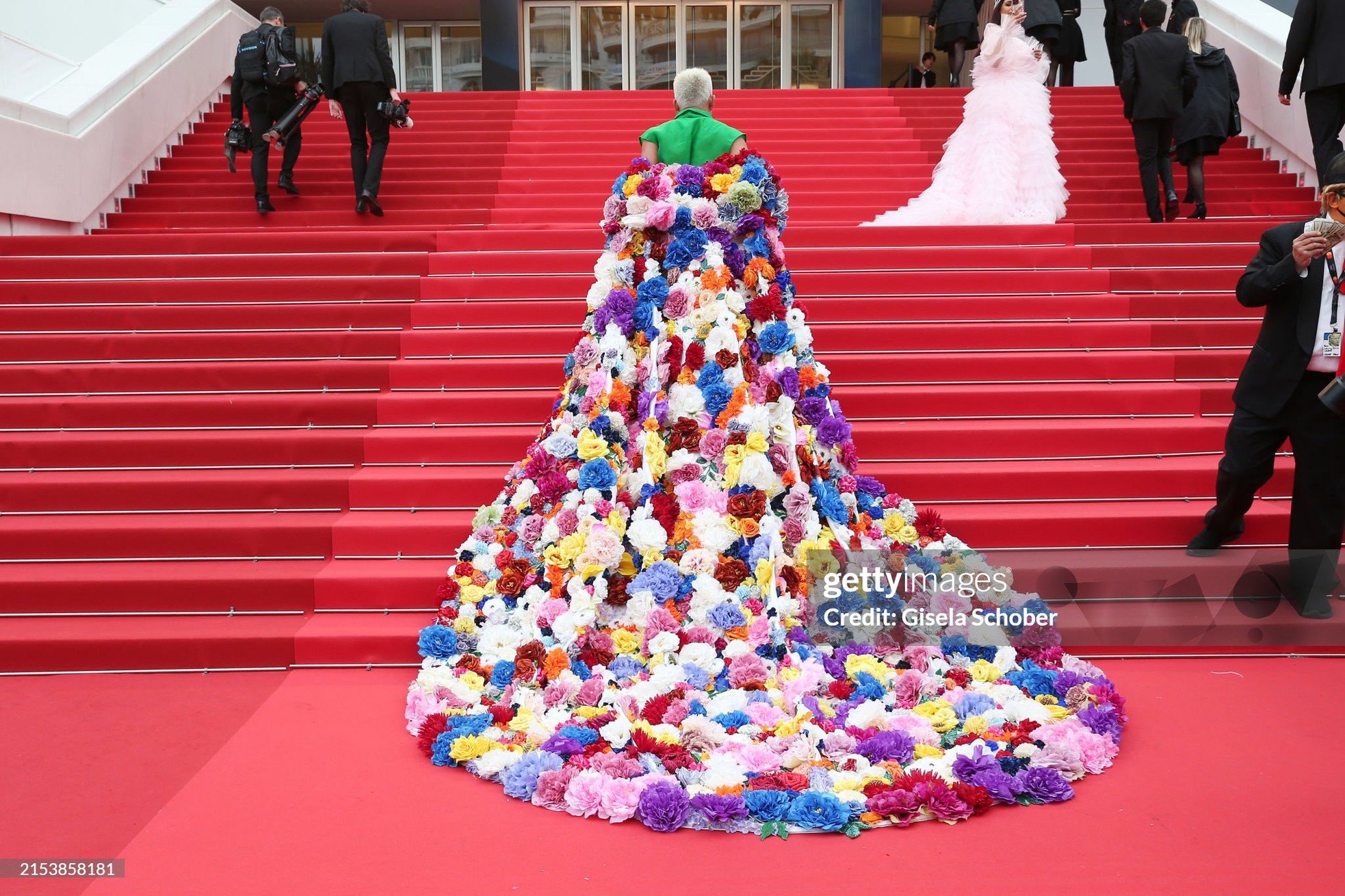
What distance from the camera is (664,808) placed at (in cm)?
291

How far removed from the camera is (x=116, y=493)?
4984mm

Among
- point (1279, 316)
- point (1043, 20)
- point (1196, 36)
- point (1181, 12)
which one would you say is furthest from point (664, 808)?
point (1043, 20)

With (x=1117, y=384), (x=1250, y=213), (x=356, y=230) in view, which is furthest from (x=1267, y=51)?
(x=356, y=230)

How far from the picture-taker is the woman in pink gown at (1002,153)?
7.28 m

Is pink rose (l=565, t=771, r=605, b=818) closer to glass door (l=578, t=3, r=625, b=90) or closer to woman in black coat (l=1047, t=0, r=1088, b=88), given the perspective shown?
woman in black coat (l=1047, t=0, r=1088, b=88)

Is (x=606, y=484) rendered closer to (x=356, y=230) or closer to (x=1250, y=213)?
(x=356, y=230)

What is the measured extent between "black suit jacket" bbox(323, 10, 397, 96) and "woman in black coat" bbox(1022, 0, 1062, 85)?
6002 mm

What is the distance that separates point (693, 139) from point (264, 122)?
5387mm

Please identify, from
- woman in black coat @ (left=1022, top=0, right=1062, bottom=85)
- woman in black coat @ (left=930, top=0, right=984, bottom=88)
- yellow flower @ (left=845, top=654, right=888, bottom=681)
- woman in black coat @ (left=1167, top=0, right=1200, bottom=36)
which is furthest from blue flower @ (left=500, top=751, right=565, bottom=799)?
woman in black coat @ (left=930, top=0, right=984, bottom=88)

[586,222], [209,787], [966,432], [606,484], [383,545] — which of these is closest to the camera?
[209,787]

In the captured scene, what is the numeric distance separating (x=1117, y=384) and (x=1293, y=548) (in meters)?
1.54

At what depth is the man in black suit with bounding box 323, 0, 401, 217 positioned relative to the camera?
7.71 m

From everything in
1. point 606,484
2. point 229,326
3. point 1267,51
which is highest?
point 1267,51

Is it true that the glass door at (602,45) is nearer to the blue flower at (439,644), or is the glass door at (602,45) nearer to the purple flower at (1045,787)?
the blue flower at (439,644)
